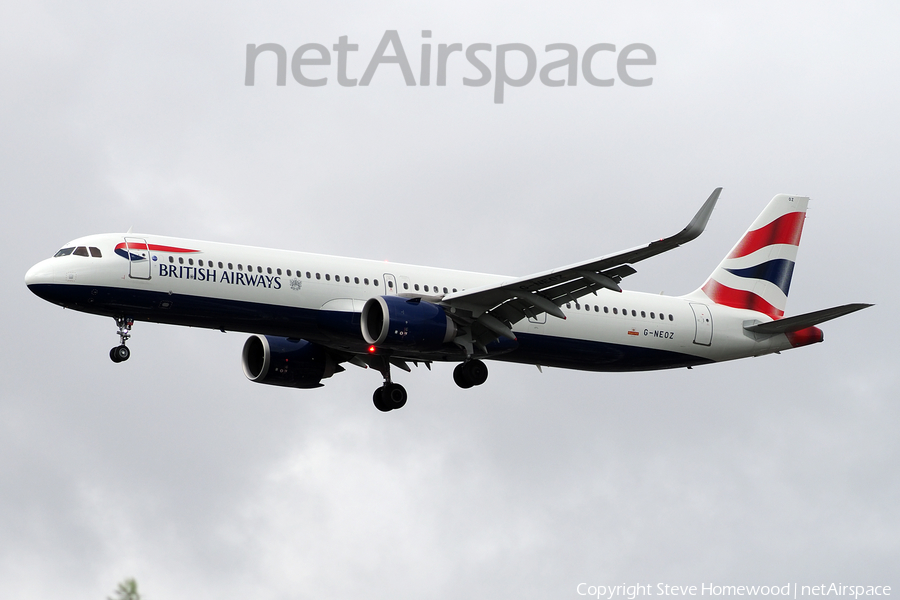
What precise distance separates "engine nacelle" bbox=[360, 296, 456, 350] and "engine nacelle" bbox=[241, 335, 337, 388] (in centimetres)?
691

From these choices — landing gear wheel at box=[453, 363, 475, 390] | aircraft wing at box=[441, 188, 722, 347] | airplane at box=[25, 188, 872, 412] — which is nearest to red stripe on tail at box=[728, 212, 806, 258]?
airplane at box=[25, 188, 872, 412]

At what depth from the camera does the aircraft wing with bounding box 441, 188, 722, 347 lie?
1319 inches

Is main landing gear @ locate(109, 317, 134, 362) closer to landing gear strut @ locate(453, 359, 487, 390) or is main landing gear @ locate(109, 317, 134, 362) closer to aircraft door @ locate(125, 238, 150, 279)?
aircraft door @ locate(125, 238, 150, 279)

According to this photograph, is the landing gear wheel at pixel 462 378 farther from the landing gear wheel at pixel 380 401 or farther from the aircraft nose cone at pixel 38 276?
the aircraft nose cone at pixel 38 276

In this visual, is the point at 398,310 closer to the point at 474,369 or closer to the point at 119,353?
the point at 474,369

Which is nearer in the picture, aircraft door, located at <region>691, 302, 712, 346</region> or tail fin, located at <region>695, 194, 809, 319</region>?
aircraft door, located at <region>691, 302, 712, 346</region>

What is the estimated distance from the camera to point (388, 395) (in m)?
41.2

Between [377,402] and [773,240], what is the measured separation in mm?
17245

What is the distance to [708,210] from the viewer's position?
29047mm

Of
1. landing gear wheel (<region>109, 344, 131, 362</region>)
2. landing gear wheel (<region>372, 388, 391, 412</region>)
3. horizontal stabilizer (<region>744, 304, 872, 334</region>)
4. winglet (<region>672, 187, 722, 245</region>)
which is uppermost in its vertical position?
winglet (<region>672, 187, 722, 245</region>)

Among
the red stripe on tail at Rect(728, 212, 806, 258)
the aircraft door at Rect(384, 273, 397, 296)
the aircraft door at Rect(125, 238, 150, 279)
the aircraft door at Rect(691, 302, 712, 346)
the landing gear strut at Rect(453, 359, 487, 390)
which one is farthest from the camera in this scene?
the red stripe on tail at Rect(728, 212, 806, 258)

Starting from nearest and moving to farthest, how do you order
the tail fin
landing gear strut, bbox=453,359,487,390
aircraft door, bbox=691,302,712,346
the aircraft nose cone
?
the aircraft nose cone → landing gear strut, bbox=453,359,487,390 → aircraft door, bbox=691,302,712,346 → the tail fin

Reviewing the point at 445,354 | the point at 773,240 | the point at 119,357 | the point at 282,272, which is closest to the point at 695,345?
the point at 773,240

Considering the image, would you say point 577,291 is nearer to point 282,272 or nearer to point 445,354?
point 445,354
